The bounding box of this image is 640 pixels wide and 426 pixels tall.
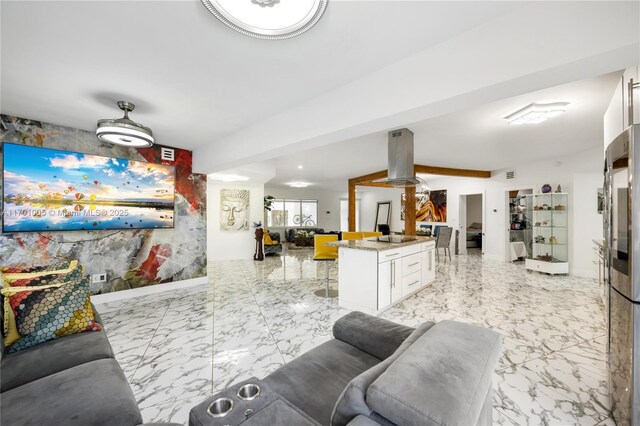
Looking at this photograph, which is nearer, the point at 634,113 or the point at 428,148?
the point at 634,113

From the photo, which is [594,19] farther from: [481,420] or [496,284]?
[496,284]

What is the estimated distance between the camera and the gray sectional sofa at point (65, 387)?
106cm

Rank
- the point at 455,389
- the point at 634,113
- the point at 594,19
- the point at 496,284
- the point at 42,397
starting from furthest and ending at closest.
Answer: the point at 496,284, the point at 634,113, the point at 594,19, the point at 42,397, the point at 455,389

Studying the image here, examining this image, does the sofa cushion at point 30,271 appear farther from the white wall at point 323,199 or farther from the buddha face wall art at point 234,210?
the white wall at point 323,199

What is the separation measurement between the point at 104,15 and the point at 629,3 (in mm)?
2880

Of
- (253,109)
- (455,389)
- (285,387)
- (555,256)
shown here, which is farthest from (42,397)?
(555,256)

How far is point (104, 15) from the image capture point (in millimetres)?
1563

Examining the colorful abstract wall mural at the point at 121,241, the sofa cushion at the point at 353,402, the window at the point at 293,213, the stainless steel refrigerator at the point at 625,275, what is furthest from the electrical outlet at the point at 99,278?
the window at the point at 293,213

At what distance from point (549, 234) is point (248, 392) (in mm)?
7114

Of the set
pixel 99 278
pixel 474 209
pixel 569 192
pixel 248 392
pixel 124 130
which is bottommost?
pixel 99 278

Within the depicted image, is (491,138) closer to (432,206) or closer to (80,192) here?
(432,206)

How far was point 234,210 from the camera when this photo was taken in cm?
754

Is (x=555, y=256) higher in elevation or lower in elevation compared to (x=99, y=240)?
lower

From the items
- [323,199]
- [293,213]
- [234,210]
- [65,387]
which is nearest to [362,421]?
[65,387]
